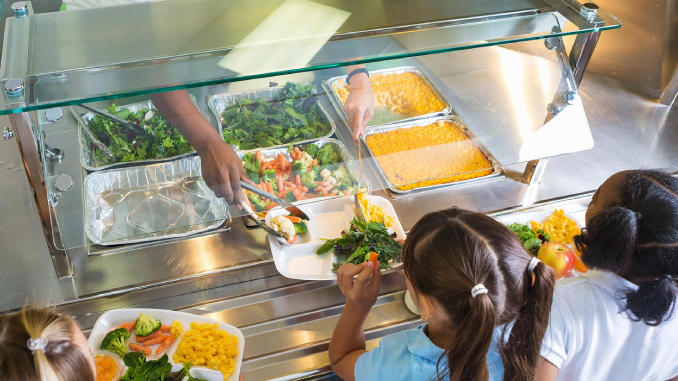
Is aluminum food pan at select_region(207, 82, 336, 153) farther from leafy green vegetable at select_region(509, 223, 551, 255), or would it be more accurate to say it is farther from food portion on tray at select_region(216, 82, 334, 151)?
leafy green vegetable at select_region(509, 223, 551, 255)

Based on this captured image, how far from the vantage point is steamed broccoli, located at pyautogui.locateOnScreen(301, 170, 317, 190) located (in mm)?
1471

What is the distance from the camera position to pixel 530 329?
43.8 inches

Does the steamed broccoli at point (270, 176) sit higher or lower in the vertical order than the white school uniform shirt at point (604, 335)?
higher

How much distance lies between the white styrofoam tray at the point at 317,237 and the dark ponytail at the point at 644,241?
1.99ft

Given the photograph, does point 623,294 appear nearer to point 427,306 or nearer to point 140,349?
point 427,306

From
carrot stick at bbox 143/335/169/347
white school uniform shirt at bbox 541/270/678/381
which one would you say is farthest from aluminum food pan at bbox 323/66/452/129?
carrot stick at bbox 143/335/169/347

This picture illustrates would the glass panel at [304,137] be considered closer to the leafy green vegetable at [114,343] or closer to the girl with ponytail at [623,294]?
the leafy green vegetable at [114,343]

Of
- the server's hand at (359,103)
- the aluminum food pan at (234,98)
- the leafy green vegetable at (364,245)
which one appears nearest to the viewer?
the aluminum food pan at (234,98)

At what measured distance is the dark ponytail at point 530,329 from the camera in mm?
1084

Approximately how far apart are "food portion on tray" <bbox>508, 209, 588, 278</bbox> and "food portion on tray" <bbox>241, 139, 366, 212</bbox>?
593 millimetres

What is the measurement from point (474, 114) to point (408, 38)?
0.44 meters

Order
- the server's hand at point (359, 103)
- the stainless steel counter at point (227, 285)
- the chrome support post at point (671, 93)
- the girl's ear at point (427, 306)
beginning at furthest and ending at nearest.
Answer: the chrome support post at point (671, 93)
the stainless steel counter at point (227, 285)
the server's hand at point (359, 103)
the girl's ear at point (427, 306)

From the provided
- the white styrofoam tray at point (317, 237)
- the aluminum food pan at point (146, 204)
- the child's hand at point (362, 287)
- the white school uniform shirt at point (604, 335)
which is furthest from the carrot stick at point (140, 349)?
the white school uniform shirt at point (604, 335)

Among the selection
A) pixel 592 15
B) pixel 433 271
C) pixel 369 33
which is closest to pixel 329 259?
pixel 433 271
